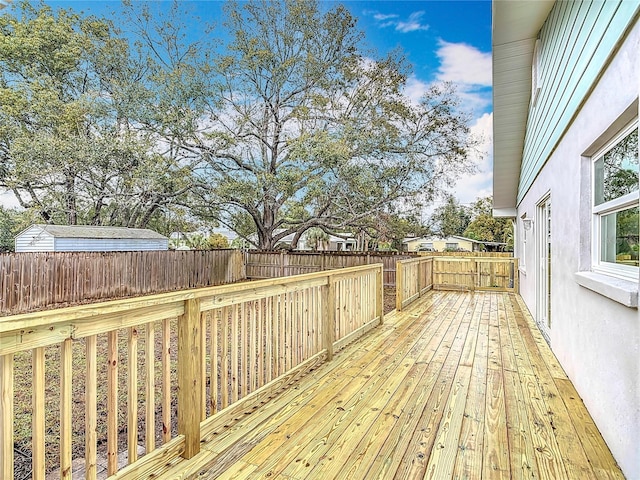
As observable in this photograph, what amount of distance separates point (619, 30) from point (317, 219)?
564 inches

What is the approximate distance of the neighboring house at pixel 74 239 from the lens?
37.8ft

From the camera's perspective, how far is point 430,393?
3018 mm

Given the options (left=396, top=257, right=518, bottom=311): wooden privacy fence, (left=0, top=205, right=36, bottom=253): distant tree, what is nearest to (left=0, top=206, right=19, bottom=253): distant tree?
(left=0, top=205, right=36, bottom=253): distant tree

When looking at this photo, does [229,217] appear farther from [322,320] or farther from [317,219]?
[322,320]

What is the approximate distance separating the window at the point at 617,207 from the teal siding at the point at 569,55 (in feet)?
1.71

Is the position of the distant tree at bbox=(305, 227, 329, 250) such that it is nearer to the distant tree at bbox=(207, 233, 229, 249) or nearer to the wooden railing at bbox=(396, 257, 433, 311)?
the distant tree at bbox=(207, 233, 229, 249)

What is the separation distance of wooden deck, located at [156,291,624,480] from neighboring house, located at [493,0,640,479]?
0.25m

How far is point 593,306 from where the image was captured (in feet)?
8.34

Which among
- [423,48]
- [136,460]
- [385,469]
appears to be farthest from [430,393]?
[423,48]

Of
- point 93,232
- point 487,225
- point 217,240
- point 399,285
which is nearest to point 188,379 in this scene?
point 399,285

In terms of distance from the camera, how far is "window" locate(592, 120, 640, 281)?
2.10 meters

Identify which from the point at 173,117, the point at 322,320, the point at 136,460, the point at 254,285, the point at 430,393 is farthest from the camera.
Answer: the point at 173,117

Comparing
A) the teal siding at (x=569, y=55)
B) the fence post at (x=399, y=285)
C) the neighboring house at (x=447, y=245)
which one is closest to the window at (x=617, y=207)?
the teal siding at (x=569, y=55)

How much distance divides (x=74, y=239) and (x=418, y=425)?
12863 mm
